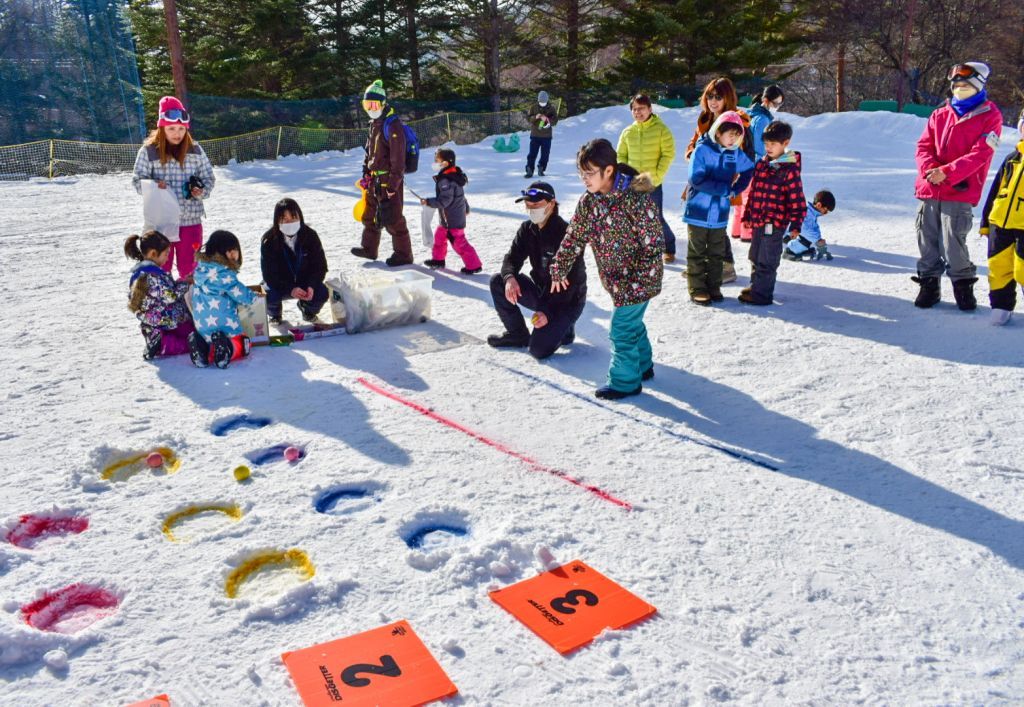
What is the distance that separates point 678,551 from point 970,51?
3538 cm

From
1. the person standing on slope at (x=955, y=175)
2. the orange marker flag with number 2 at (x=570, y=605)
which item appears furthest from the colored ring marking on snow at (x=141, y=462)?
the person standing on slope at (x=955, y=175)

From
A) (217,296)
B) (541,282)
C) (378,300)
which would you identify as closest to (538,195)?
(541,282)

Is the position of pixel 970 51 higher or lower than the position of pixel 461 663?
higher

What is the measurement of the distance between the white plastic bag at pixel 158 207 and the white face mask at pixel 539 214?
115 inches

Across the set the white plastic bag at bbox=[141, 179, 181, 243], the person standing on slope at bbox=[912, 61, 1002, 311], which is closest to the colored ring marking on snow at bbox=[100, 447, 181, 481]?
the white plastic bag at bbox=[141, 179, 181, 243]

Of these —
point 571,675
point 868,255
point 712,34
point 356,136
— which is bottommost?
point 571,675

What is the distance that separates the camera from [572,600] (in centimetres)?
280

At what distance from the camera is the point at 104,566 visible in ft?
9.89

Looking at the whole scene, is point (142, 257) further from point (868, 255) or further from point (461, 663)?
point (868, 255)

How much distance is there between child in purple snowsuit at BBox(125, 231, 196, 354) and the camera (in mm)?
5352

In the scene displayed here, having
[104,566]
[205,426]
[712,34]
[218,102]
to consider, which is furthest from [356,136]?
[104,566]

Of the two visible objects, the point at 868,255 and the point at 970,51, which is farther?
the point at 970,51

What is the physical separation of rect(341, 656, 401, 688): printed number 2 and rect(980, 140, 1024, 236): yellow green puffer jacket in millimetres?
5147

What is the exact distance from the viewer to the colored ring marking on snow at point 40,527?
10.6 feet
